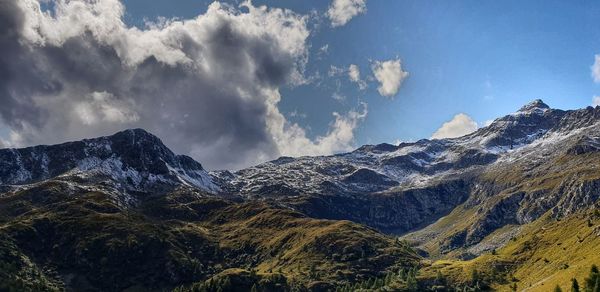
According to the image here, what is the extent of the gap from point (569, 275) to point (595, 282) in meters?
56.3

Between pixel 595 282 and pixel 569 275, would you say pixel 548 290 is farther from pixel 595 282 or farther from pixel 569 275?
pixel 595 282

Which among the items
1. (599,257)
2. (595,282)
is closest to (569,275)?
(599,257)

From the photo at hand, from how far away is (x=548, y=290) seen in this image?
192 metres

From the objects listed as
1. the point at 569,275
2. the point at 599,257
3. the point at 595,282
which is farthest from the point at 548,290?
the point at 595,282

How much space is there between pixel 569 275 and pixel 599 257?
13.5 meters

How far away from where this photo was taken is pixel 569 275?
199875mm

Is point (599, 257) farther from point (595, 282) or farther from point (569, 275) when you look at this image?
point (595, 282)

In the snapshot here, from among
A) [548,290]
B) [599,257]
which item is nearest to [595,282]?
[548,290]

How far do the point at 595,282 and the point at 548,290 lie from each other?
152 ft

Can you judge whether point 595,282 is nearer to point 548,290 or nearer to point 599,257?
point 548,290

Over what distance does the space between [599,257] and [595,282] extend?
60.2 m

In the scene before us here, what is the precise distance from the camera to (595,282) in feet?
486

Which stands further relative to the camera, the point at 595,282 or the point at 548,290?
the point at 548,290

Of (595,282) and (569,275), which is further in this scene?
(569,275)
